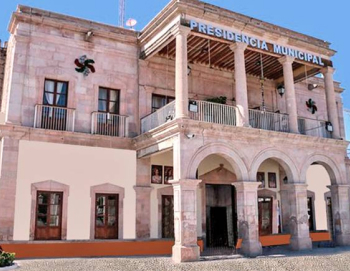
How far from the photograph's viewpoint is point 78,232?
13.3 meters

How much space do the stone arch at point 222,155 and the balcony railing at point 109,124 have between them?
12.6 feet

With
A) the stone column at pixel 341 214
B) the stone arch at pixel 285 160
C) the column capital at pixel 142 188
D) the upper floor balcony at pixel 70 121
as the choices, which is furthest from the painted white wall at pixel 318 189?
the upper floor balcony at pixel 70 121

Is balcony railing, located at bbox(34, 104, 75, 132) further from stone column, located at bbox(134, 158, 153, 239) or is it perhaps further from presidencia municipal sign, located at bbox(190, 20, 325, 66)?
presidencia municipal sign, located at bbox(190, 20, 325, 66)

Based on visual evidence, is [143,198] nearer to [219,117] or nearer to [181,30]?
[219,117]

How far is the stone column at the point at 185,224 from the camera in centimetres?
1123

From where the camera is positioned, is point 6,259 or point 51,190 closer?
point 6,259

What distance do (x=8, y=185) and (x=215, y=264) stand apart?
23.1 feet

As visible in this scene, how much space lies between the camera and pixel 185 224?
37.6 ft

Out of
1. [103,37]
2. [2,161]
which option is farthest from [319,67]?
[2,161]

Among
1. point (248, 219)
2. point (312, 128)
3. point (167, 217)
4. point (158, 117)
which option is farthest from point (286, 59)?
point (167, 217)

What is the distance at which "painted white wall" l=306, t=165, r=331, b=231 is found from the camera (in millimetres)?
18766

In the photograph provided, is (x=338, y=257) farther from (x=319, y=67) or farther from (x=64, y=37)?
(x=64, y=37)

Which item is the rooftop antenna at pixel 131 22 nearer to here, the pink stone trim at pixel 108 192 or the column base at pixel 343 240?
the pink stone trim at pixel 108 192

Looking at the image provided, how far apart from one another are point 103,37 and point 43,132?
14.9 feet
